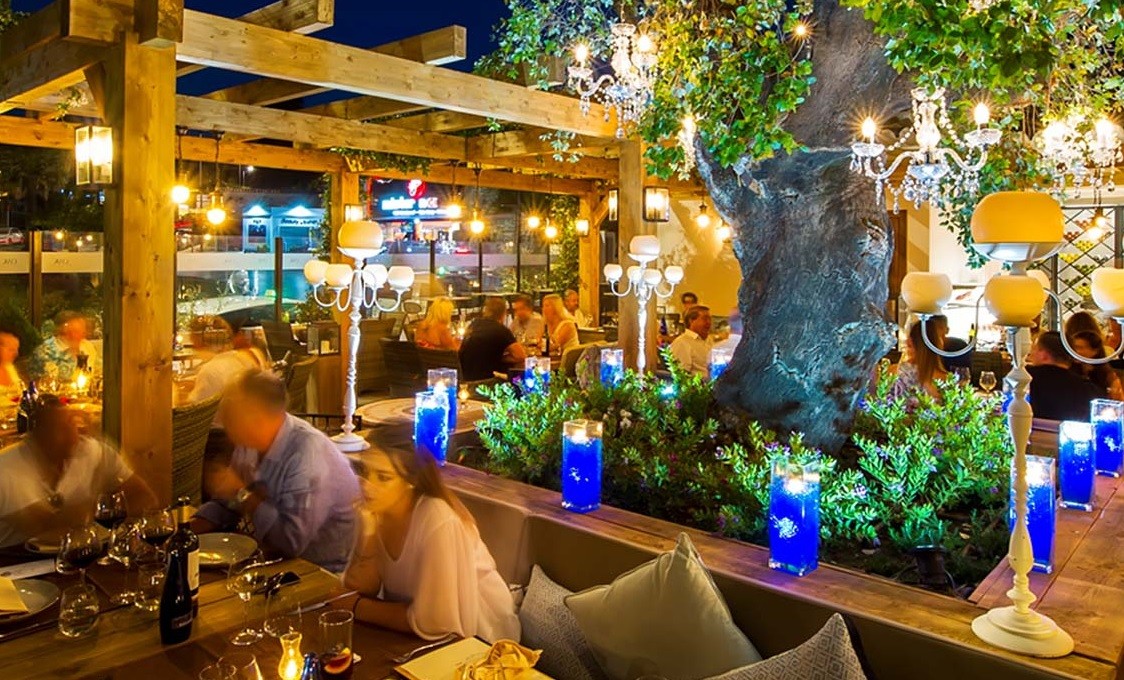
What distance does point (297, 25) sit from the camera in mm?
4430

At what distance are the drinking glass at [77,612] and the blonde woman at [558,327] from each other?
582 cm

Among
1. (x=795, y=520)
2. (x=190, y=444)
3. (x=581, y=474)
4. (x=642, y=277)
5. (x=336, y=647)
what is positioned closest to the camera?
(x=336, y=647)

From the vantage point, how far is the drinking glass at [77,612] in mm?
2238

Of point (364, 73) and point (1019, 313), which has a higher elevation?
point (364, 73)

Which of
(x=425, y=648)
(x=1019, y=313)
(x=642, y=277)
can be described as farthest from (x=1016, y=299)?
(x=642, y=277)

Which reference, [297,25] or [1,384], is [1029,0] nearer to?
[297,25]

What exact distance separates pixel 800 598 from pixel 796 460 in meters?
0.55

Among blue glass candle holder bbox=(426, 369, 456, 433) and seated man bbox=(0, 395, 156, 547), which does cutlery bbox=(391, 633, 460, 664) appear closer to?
seated man bbox=(0, 395, 156, 547)

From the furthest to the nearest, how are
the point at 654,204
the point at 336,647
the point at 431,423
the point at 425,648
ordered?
1. the point at 654,204
2. the point at 431,423
3. the point at 425,648
4. the point at 336,647

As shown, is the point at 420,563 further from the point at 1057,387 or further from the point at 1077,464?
the point at 1057,387

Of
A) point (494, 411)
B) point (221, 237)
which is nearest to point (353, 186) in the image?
point (221, 237)

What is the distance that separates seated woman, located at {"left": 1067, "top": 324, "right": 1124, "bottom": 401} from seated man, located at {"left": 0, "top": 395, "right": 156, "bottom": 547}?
16.7 feet

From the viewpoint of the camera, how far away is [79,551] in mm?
2525

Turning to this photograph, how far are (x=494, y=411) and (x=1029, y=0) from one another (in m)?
2.81
